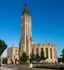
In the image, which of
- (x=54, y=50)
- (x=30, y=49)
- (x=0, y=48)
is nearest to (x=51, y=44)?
(x=54, y=50)

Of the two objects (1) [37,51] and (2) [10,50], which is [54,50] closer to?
(1) [37,51]

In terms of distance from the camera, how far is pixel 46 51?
188750 millimetres

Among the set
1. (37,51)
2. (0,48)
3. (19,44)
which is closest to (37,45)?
(37,51)

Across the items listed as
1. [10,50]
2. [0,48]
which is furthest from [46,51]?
[0,48]

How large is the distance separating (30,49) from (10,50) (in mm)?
22212

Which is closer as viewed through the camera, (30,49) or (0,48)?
(0,48)

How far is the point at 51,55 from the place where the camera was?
190m

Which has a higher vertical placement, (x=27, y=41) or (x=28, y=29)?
(x=28, y=29)

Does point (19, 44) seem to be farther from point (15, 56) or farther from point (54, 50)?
point (54, 50)

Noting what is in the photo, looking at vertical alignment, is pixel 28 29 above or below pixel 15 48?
above

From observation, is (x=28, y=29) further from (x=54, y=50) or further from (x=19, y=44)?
(x=54, y=50)

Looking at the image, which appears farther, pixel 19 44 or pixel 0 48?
pixel 19 44

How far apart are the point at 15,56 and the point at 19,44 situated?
1340 centimetres

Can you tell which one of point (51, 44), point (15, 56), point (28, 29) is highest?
point (28, 29)
